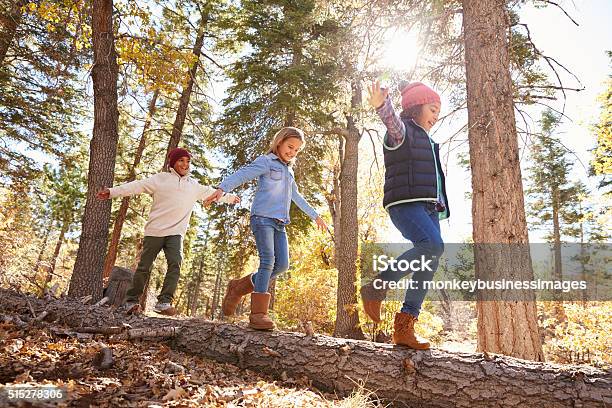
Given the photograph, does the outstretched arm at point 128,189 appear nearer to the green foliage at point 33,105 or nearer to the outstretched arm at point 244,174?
the outstretched arm at point 244,174

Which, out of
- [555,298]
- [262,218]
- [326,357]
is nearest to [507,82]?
[262,218]

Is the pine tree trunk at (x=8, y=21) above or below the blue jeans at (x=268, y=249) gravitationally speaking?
above

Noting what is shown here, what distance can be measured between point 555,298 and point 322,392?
23695 mm

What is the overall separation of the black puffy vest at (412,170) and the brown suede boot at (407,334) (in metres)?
0.97

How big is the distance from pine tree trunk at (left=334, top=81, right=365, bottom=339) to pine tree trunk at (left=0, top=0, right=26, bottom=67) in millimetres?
7394

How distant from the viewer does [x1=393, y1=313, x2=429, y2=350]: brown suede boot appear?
3180 mm

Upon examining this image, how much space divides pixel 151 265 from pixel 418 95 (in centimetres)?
400

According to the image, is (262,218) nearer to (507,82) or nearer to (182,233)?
(182,233)

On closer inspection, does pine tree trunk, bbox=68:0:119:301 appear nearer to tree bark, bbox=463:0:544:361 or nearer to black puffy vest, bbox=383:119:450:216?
black puffy vest, bbox=383:119:450:216

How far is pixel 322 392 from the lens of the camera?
3174 mm

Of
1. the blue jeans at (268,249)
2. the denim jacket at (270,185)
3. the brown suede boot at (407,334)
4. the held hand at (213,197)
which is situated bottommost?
the brown suede boot at (407,334)

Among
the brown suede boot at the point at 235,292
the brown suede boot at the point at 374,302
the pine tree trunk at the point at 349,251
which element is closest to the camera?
the brown suede boot at the point at 374,302

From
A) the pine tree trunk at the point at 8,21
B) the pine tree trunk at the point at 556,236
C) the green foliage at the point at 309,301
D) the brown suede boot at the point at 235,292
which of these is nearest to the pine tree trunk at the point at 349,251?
the green foliage at the point at 309,301

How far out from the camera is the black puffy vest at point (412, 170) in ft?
10.8
